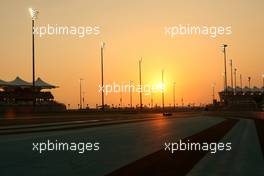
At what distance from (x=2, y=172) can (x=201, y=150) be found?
9.41 meters

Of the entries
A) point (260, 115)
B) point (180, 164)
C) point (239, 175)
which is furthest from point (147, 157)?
point (260, 115)

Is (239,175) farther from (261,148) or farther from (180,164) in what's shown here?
(261,148)

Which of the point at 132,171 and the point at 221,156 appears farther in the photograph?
the point at 221,156

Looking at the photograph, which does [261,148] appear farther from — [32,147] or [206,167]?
[32,147]

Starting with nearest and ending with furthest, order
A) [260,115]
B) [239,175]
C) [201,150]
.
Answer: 1. [239,175]
2. [201,150]
3. [260,115]

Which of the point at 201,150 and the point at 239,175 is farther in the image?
the point at 201,150

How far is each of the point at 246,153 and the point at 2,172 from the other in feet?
31.4

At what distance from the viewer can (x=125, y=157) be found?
18.1 meters

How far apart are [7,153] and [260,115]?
5345 cm

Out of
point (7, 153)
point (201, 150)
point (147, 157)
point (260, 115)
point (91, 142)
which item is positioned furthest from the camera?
point (260, 115)

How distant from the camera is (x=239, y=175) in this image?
13297mm

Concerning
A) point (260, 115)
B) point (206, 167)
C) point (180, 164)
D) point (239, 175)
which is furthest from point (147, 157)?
point (260, 115)

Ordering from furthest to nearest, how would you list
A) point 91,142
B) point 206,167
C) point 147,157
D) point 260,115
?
point 260,115 → point 91,142 → point 147,157 → point 206,167

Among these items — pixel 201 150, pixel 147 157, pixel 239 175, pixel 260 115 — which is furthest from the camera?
pixel 260 115
